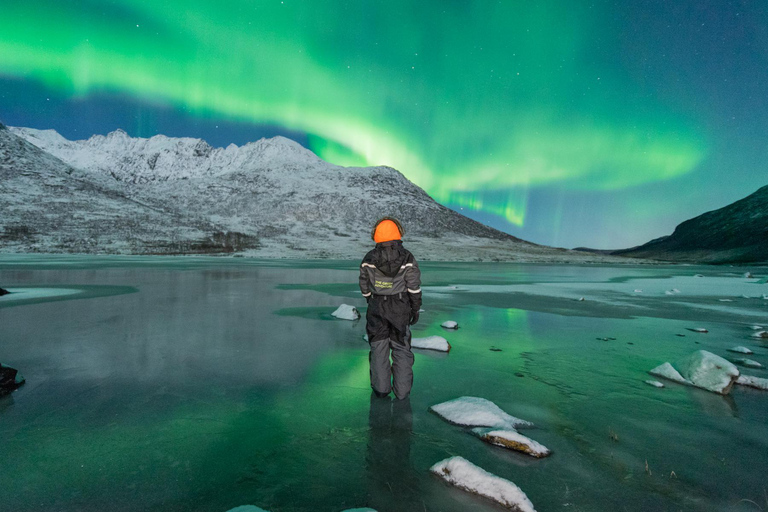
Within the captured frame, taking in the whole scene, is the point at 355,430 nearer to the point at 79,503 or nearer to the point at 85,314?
the point at 79,503

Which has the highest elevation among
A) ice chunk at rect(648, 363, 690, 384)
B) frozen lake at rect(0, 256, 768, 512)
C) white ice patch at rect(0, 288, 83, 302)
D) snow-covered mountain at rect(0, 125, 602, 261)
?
snow-covered mountain at rect(0, 125, 602, 261)

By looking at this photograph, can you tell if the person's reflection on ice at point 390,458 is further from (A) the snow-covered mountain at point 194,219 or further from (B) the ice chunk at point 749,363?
(A) the snow-covered mountain at point 194,219

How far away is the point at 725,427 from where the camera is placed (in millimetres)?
4797

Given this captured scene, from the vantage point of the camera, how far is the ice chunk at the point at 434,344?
8.61m

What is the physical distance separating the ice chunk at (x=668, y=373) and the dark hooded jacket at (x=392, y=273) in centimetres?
488

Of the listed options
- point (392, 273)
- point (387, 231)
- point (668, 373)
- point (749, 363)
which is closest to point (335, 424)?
point (392, 273)

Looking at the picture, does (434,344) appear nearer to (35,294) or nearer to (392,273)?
(392,273)

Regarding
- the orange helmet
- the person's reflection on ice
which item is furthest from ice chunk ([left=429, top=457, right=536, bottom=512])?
the orange helmet

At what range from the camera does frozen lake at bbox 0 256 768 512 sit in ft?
11.2

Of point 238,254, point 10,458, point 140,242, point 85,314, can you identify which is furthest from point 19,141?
point 10,458

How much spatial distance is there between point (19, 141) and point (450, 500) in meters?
232

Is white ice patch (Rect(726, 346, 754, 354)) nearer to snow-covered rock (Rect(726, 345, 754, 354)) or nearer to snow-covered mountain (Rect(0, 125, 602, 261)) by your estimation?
snow-covered rock (Rect(726, 345, 754, 354))

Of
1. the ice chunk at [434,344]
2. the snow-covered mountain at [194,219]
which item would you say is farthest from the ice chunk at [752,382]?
the snow-covered mountain at [194,219]

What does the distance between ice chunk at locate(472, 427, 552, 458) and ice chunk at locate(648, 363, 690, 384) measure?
4.24m
